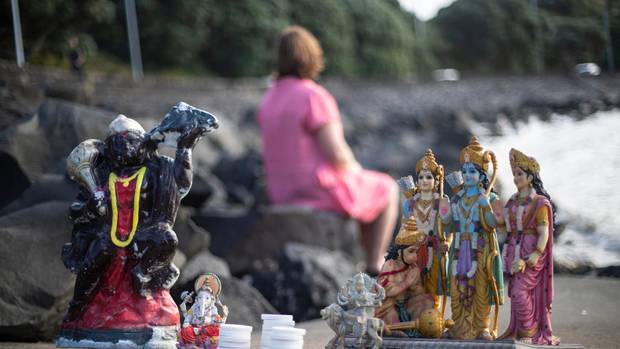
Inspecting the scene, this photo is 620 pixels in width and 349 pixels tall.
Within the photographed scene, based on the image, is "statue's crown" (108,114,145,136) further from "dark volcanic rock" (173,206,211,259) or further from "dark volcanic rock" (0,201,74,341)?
"dark volcanic rock" (173,206,211,259)

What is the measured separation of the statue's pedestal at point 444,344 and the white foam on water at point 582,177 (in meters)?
5.28

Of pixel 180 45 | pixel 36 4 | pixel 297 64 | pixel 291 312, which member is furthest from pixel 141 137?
pixel 180 45

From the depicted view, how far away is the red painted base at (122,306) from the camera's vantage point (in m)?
6.03

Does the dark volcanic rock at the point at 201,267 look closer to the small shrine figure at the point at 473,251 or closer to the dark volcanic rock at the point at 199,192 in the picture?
the dark volcanic rock at the point at 199,192

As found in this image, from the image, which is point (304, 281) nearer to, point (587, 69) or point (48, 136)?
point (48, 136)

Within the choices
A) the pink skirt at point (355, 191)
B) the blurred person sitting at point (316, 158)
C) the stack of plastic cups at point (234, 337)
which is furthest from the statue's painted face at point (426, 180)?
the pink skirt at point (355, 191)

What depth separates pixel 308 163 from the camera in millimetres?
11094

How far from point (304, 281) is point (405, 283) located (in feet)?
13.3

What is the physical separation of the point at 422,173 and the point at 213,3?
13.8 metres

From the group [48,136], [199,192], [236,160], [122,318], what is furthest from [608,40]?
[122,318]

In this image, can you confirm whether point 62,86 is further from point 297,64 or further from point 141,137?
point 141,137

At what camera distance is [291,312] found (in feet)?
31.9

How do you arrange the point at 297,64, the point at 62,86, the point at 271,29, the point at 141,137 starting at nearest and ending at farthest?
1. the point at 141,137
2. the point at 297,64
3. the point at 62,86
4. the point at 271,29

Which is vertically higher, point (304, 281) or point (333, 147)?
point (333, 147)
